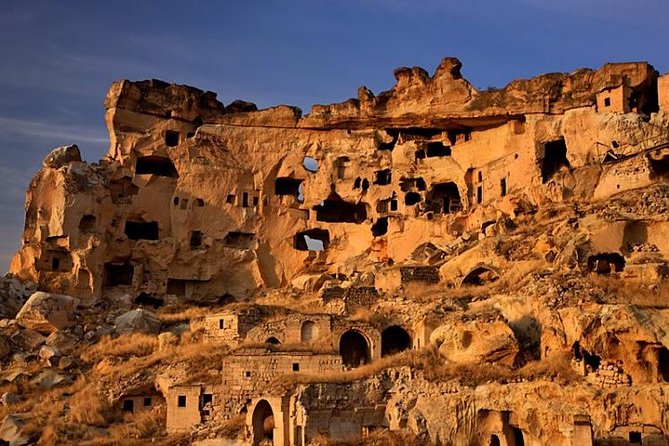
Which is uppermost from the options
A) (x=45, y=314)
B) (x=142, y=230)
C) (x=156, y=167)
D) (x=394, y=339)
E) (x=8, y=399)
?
(x=156, y=167)

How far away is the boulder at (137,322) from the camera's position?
31.0 meters

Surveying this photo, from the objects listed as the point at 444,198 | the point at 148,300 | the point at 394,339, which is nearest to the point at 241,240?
the point at 148,300

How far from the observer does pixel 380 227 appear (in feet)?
135

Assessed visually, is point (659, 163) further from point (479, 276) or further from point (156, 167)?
point (156, 167)

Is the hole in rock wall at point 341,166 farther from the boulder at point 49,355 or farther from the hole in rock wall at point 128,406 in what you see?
the hole in rock wall at point 128,406

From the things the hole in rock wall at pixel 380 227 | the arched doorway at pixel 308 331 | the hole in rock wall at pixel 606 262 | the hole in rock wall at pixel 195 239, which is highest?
the hole in rock wall at pixel 380 227

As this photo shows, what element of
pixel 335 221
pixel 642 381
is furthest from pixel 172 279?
pixel 642 381

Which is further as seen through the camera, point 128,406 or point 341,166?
point 341,166

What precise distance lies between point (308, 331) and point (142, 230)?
634 inches

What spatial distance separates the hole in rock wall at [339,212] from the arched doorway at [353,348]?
51.1 ft

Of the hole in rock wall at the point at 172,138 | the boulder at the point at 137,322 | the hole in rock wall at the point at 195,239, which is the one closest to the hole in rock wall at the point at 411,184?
the hole in rock wall at the point at 195,239

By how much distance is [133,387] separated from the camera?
85.5 feet

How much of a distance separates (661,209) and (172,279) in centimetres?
2056

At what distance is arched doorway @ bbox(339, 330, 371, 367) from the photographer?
1064 inches
